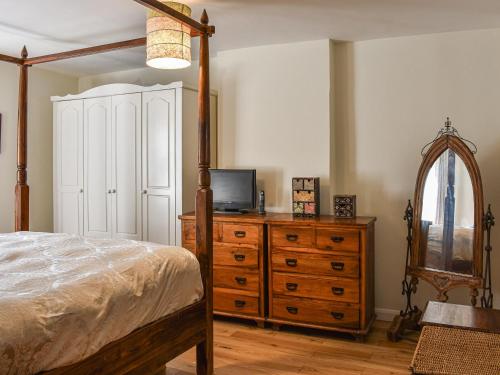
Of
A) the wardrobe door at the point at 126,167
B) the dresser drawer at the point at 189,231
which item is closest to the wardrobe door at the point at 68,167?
the wardrobe door at the point at 126,167

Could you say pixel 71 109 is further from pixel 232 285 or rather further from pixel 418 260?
pixel 418 260

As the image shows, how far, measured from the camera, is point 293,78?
13.4 feet

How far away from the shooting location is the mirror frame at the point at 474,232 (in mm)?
3248

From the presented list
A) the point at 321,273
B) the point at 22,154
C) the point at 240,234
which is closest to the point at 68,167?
the point at 22,154

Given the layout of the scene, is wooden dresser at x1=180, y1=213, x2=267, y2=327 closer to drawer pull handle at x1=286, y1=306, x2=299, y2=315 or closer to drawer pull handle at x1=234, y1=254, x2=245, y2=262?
drawer pull handle at x1=234, y1=254, x2=245, y2=262

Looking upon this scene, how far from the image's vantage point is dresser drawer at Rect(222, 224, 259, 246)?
3.72 meters

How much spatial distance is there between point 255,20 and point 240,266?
191 cm

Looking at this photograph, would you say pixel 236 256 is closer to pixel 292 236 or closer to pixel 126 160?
pixel 292 236

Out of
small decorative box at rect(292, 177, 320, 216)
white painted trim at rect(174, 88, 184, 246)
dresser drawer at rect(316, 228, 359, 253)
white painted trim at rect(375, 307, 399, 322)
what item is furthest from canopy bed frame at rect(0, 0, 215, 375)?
white painted trim at rect(375, 307, 399, 322)

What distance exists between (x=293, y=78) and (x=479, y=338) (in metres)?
2.85

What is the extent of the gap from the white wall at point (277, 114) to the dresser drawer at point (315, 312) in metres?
0.84

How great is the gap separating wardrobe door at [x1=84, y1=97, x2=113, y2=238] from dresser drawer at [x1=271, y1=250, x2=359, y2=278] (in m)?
1.82

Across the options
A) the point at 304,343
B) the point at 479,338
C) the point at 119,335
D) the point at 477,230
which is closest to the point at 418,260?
the point at 477,230

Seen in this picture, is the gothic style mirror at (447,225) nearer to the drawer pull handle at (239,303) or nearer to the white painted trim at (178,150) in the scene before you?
the drawer pull handle at (239,303)
